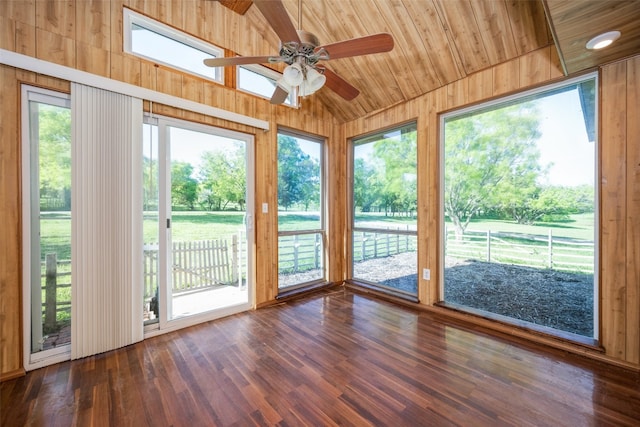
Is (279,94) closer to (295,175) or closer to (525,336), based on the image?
(295,175)

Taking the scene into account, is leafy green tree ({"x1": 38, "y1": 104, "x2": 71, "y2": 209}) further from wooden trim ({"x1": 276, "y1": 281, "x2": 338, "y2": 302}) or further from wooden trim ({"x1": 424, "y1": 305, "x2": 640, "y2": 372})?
wooden trim ({"x1": 424, "y1": 305, "x2": 640, "y2": 372})

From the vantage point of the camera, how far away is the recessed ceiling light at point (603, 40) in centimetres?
169

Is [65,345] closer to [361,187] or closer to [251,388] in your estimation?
[251,388]

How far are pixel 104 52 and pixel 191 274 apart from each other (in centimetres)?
228

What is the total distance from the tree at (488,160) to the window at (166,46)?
9.74 feet

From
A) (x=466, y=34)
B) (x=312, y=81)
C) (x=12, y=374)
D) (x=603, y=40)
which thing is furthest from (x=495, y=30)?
(x=12, y=374)

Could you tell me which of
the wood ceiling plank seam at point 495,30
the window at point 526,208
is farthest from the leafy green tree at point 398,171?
the wood ceiling plank seam at point 495,30

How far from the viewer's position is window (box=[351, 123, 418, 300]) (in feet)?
11.3

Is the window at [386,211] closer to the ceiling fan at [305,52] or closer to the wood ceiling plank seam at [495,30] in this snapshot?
the wood ceiling plank seam at [495,30]

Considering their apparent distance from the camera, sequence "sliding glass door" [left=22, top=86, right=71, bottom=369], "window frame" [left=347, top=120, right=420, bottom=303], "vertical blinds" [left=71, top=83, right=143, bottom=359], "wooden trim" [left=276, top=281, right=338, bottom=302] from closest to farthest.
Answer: "sliding glass door" [left=22, top=86, right=71, bottom=369] → "vertical blinds" [left=71, top=83, right=143, bottom=359] → "window frame" [left=347, top=120, right=420, bottom=303] → "wooden trim" [left=276, top=281, right=338, bottom=302]

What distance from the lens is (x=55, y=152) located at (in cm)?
214

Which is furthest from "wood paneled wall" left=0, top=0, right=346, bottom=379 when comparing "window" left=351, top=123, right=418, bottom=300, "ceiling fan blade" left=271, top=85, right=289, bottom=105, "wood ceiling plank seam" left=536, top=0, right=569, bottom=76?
"wood ceiling plank seam" left=536, top=0, right=569, bottom=76

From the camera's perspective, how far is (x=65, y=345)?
2141 millimetres

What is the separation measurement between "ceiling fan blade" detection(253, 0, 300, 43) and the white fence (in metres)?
2.69
